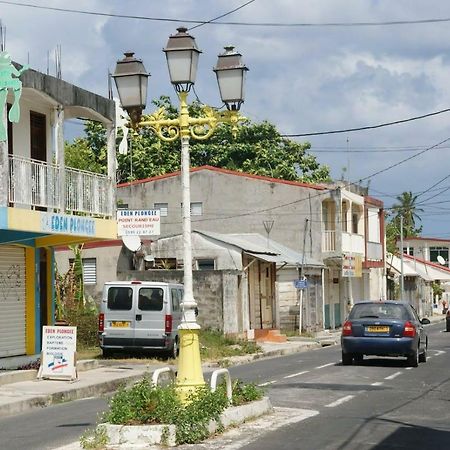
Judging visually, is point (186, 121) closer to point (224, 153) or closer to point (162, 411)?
point (162, 411)

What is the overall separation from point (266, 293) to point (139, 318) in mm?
15656

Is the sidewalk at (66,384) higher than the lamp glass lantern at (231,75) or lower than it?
lower

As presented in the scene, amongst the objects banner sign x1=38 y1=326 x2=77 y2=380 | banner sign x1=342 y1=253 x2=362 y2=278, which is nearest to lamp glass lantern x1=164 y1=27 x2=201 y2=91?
banner sign x1=38 y1=326 x2=77 y2=380

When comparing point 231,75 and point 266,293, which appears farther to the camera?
point 266,293

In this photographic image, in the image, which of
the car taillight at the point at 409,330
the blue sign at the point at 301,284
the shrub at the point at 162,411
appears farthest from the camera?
the blue sign at the point at 301,284

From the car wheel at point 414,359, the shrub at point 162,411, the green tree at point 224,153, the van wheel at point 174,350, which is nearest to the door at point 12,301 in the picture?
the van wheel at point 174,350

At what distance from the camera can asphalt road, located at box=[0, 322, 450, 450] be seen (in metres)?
11.3

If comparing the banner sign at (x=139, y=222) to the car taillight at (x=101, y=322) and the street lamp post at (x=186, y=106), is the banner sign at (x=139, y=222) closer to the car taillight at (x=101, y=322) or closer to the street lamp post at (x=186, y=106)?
the car taillight at (x=101, y=322)

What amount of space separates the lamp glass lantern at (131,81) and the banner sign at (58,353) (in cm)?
798

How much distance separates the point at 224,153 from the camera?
59.0 meters

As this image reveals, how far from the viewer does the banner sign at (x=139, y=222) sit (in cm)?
2286

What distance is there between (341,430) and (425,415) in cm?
216

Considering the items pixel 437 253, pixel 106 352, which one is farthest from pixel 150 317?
pixel 437 253

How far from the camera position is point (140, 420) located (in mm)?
10883
